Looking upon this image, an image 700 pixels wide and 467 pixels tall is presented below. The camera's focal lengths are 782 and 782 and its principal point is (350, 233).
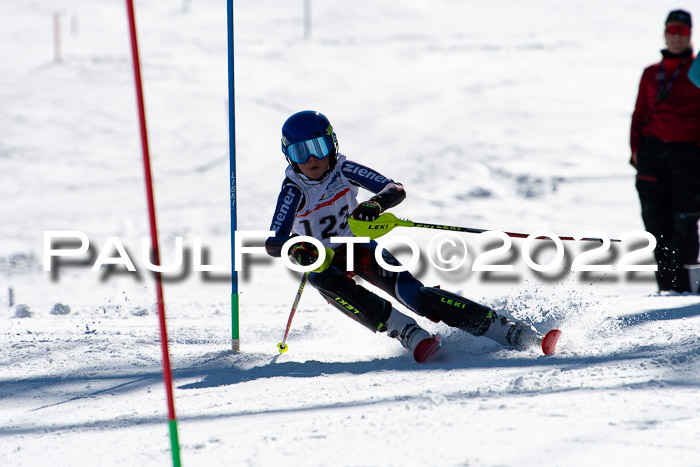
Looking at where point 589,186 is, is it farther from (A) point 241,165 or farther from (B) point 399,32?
(B) point 399,32

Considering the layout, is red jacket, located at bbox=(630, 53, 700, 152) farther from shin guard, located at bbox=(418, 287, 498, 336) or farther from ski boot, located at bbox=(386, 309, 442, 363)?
ski boot, located at bbox=(386, 309, 442, 363)

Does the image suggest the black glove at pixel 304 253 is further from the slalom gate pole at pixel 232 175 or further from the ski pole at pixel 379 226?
the slalom gate pole at pixel 232 175

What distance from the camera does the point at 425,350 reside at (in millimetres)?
4066

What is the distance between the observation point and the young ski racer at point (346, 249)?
13.9 feet

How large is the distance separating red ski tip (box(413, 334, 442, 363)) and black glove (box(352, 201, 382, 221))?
29.3 inches

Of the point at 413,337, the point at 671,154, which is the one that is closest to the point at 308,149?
the point at 413,337

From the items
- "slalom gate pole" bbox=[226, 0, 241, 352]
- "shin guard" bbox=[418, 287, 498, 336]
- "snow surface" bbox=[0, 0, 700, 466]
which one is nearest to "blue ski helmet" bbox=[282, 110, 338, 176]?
"slalom gate pole" bbox=[226, 0, 241, 352]

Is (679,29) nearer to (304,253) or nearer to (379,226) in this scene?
(379,226)

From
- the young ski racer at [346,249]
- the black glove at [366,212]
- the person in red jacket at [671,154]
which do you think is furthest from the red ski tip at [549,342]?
the person in red jacket at [671,154]

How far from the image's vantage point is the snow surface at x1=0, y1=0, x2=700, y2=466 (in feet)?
9.44

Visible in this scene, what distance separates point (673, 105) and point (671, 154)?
1.18 ft

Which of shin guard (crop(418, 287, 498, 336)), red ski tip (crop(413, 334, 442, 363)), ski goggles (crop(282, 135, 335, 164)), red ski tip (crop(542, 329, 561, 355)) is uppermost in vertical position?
ski goggles (crop(282, 135, 335, 164))

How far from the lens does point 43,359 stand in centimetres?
447

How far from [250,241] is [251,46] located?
1988 centimetres
